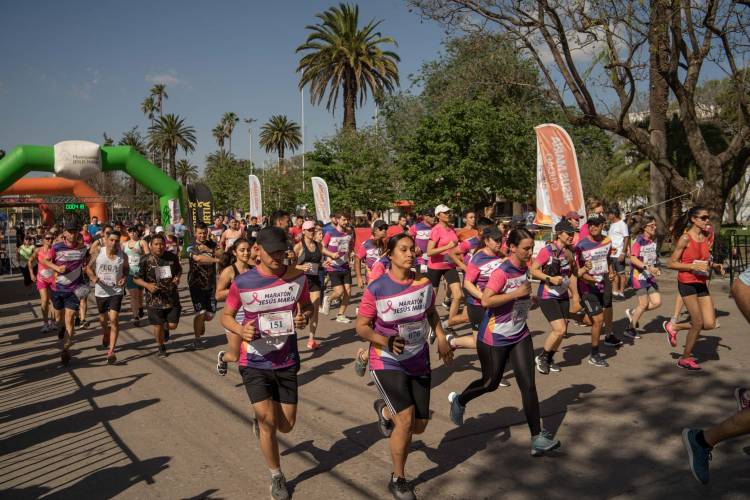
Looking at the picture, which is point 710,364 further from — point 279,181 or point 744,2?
point 279,181

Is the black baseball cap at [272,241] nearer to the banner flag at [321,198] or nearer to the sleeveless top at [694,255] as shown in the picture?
the sleeveless top at [694,255]

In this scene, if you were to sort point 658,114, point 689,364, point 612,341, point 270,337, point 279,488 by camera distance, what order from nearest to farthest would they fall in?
point 279,488 → point 270,337 → point 689,364 → point 612,341 → point 658,114

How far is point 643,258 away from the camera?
9578mm

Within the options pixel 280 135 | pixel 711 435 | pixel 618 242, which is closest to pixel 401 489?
pixel 711 435

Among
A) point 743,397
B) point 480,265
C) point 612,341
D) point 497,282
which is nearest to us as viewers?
point 743,397

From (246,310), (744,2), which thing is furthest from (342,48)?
(246,310)

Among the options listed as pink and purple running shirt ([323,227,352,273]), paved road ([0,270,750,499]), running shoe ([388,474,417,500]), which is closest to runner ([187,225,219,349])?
paved road ([0,270,750,499])

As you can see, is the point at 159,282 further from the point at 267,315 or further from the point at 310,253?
the point at 267,315

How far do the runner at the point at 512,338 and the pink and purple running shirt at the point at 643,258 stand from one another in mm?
4875

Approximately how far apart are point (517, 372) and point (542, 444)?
0.59 metres

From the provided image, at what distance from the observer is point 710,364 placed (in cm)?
780

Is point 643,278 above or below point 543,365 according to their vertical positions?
above

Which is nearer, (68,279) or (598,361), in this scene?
(598,361)

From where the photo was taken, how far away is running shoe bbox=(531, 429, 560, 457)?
4.97 metres
